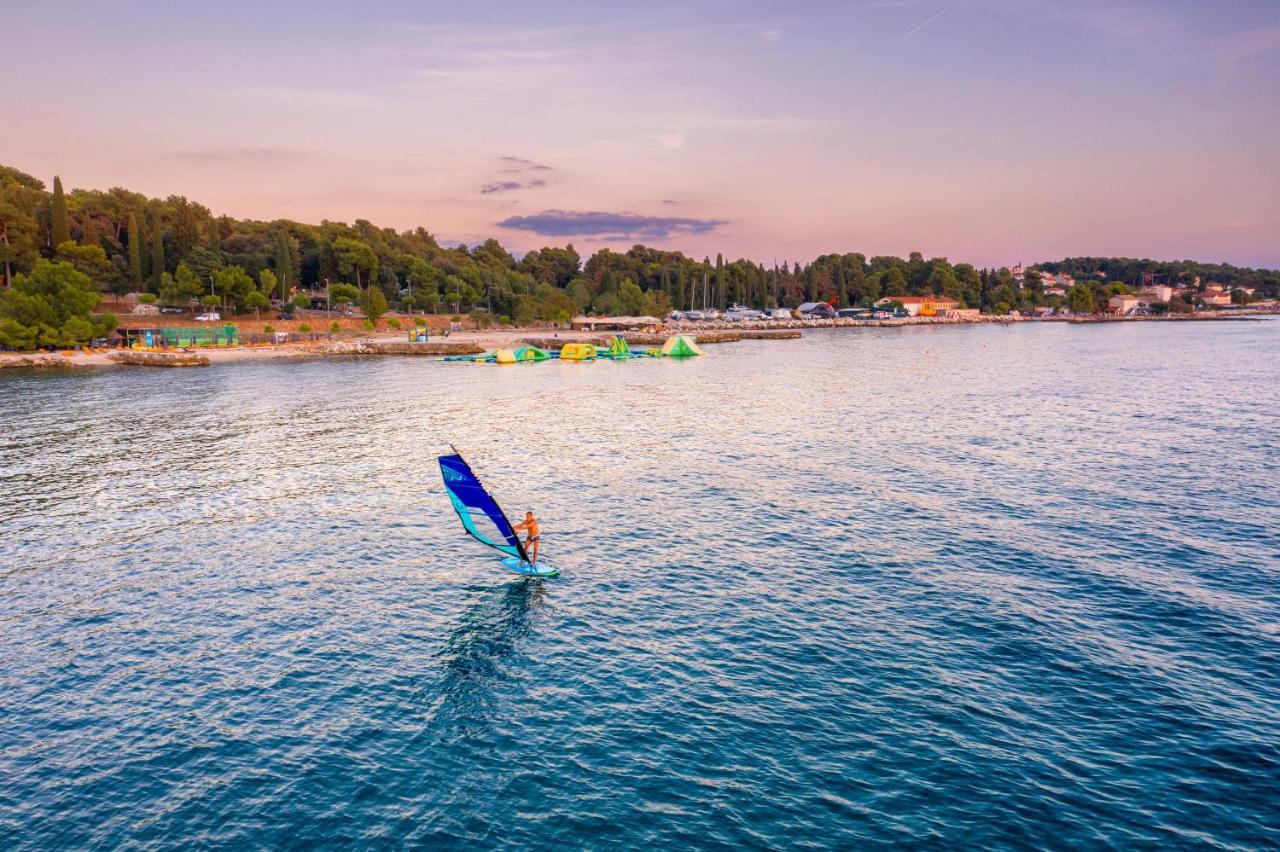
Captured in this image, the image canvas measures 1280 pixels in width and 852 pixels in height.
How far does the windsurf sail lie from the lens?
3647cm

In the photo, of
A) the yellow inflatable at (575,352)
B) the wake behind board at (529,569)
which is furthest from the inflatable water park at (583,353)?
the wake behind board at (529,569)

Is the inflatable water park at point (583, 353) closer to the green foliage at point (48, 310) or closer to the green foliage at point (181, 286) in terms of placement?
the green foliage at point (48, 310)

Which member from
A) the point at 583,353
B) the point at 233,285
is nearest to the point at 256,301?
the point at 233,285

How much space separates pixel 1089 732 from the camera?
949 inches

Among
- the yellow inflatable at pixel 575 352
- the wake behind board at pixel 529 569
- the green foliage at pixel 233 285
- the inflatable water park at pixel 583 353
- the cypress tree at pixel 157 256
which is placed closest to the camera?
the wake behind board at pixel 529 569

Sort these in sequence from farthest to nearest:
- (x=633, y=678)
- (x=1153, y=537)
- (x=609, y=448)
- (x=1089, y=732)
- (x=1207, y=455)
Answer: (x=609, y=448), (x=1207, y=455), (x=1153, y=537), (x=633, y=678), (x=1089, y=732)

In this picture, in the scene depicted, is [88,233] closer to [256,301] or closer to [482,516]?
[256,301]

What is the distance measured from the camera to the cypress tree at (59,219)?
173 m

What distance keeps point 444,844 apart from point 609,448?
50342mm

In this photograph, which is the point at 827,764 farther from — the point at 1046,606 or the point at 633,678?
the point at 1046,606

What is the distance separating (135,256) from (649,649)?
210m

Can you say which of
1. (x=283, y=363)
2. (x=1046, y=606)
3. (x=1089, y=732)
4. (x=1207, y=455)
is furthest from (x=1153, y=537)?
(x=283, y=363)

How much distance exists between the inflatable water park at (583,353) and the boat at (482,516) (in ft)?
370

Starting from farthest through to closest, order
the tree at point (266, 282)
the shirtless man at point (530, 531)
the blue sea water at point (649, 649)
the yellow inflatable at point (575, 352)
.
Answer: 1. the tree at point (266, 282)
2. the yellow inflatable at point (575, 352)
3. the shirtless man at point (530, 531)
4. the blue sea water at point (649, 649)
